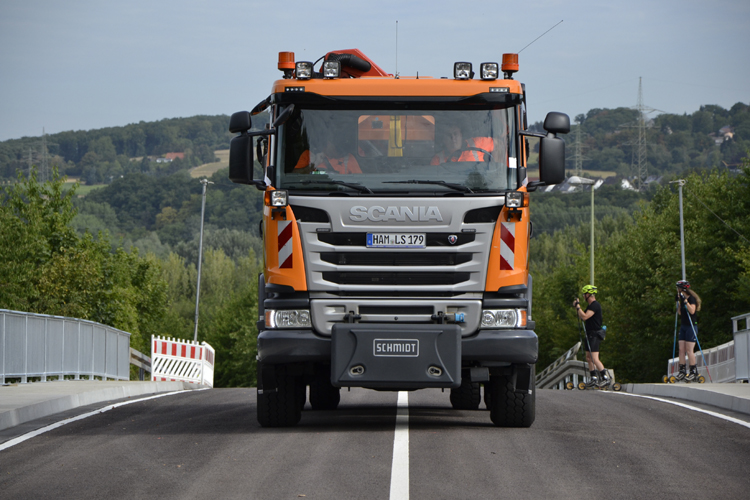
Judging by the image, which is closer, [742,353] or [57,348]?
[742,353]

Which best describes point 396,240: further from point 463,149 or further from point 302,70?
point 302,70

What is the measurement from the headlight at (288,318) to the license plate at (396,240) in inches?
35.1

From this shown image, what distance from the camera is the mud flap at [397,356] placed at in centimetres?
891

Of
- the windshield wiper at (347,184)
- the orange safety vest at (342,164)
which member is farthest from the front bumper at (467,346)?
the orange safety vest at (342,164)

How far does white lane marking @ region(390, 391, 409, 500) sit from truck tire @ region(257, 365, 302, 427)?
3.66 feet

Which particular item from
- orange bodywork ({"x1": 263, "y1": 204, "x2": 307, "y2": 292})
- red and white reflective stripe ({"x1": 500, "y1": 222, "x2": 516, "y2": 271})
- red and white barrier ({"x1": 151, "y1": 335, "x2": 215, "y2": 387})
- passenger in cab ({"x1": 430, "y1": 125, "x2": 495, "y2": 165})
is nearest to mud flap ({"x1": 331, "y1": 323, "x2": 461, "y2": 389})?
orange bodywork ({"x1": 263, "y1": 204, "x2": 307, "y2": 292})

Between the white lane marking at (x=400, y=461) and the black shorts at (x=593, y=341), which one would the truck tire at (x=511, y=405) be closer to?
the white lane marking at (x=400, y=461)

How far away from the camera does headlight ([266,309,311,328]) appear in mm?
9172

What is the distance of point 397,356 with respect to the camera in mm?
8945

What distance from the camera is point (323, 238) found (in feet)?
29.8

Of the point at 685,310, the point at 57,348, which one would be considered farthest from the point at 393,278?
the point at 57,348

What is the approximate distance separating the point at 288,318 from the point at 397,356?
109cm

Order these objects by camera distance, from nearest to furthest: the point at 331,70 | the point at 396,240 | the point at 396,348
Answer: the point at 396,348, the point at 396,240, the point at 331,70

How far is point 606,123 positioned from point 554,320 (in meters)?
101
